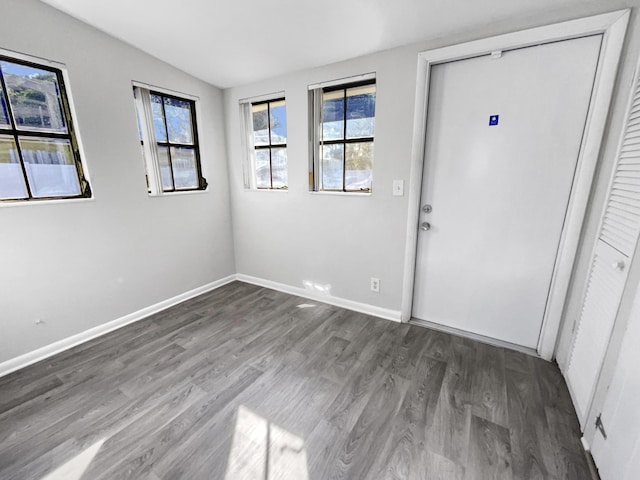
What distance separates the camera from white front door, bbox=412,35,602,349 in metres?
1.77

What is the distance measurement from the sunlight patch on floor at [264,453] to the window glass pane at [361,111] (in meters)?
2.27

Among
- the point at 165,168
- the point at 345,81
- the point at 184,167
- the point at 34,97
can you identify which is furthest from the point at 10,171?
the point at 345,81

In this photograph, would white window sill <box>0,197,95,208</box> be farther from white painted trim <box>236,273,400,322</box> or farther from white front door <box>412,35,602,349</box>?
white front door <box>412,35,602,349</box>

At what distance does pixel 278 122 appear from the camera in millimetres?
2959

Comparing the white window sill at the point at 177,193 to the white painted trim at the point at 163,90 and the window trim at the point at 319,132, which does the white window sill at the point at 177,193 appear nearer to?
the white painted trim at the point at 163,90

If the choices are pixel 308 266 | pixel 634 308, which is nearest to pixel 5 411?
pixel 308 266

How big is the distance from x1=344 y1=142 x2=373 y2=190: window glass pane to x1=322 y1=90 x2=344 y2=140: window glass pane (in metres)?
0.19

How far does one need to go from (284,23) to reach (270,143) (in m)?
1.22

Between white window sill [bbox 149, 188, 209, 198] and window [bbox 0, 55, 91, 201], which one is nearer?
window [bbox 0, 55, 91, 201]

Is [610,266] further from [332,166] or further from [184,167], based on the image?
[184,167]

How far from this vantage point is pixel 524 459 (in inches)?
51.9

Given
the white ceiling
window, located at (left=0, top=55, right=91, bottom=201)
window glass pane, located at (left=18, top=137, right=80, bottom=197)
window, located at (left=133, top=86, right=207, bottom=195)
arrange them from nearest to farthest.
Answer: the white ceiling < window, located at (left=0, top=55, right=91, bottom=201) < window glass pane, located at (left=18, top=137, right=80, bottom=197) < window, located at (left=133, top=86, right=207, bottom=195)

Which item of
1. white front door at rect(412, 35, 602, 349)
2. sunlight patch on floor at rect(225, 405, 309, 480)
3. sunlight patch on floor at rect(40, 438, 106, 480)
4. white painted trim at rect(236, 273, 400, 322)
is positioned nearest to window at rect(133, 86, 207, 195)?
white painted trim at rect(236, 273, 400, 322)

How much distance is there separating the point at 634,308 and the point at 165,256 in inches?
131
